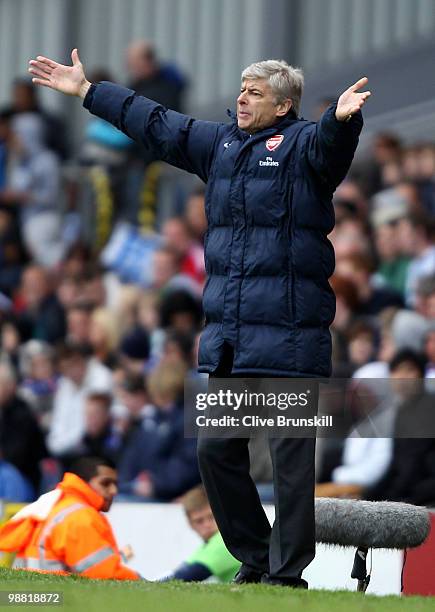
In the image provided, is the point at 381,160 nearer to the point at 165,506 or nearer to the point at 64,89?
the point at 165,506

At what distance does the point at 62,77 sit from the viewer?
7.80 m

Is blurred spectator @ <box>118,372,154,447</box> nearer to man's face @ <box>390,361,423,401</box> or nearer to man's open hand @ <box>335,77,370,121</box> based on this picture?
man's face @ <box>390,361,423,401</box>

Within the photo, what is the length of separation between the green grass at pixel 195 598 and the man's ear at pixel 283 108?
1.94 metres

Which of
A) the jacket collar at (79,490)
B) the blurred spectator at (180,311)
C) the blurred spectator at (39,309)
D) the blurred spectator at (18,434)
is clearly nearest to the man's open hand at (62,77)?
the jacket collar at (79,490)

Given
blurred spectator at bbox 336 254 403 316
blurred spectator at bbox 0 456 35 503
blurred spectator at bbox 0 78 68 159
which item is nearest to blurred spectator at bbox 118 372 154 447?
blurred spectator at bbox 0 456 35 503

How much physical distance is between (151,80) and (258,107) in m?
9.58

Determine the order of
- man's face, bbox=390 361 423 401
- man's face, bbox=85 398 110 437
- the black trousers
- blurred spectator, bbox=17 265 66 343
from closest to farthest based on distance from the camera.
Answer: the black trousers < man's face, bbox=390 361 423 401 < man's face, bbox=85 398 110 437 < blurred spectator, bbox=17 265 66 343

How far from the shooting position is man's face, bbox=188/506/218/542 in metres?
9.82

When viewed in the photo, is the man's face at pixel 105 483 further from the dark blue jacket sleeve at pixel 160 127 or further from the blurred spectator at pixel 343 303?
the blurred spectator at pixel 343 303

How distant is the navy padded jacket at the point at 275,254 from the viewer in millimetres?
7133

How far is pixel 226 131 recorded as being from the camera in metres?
7.52

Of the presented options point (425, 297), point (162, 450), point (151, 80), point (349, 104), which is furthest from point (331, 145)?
point (151, 80)

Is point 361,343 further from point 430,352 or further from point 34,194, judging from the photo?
point 34,194

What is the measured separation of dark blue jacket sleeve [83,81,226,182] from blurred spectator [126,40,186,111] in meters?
8.96
